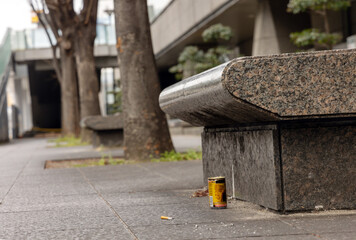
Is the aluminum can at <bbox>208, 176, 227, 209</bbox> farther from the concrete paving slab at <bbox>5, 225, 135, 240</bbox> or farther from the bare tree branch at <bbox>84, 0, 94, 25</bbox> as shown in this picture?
the bare tree branch at <bbox>84, 0, 94, 25</bbox>

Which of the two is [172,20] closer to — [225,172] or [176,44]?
[176,44]

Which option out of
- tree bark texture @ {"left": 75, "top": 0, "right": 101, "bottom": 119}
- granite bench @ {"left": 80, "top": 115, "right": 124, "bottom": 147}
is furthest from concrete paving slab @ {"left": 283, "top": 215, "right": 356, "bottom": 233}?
tree bark texture @ {"left": 75, "top": 0, "right": 101, "bottom": 119}

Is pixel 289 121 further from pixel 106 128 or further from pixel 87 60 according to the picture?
pixel 87 60

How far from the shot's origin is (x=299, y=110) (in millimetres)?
3934

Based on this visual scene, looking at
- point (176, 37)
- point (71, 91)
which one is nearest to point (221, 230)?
point (71, 91)

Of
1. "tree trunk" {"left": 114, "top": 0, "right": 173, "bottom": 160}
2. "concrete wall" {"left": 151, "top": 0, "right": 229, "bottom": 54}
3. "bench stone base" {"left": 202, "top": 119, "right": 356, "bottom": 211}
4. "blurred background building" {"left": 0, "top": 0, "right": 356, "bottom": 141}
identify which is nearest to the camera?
"bench stone base" {"left": 202, "top": 119, "right": 356, "bottom": 211}

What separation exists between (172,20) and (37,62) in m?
22.6

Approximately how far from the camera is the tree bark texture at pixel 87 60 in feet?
67.1

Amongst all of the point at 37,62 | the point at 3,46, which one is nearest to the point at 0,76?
the point at 3,46

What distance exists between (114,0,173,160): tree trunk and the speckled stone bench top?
627 cm

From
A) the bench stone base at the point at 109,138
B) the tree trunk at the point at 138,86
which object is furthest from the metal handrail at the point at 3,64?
the tree trunk at the point at 138,86

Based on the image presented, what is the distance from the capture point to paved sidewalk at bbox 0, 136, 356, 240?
11.9ft

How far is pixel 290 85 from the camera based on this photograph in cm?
393

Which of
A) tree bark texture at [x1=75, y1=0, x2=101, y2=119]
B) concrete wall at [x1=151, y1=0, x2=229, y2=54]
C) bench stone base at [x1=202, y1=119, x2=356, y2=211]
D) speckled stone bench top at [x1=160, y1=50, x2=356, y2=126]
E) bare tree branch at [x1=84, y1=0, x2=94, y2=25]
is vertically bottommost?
bench stone base at [x1=202, y1=119, x2=356, y2=211]
